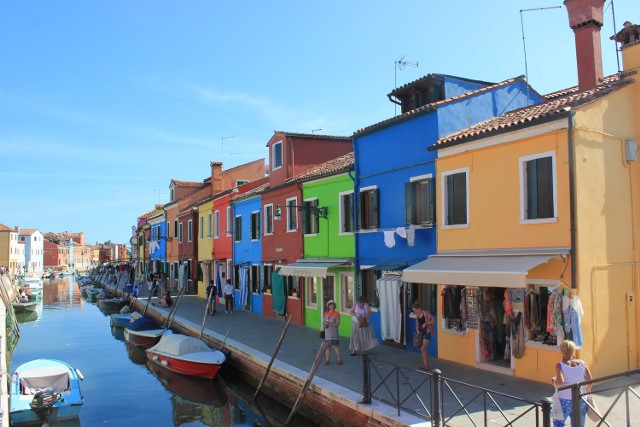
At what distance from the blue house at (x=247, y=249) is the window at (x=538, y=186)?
14.1 metres

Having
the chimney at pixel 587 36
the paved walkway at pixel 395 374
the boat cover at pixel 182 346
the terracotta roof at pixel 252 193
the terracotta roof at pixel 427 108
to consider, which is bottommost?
the boat cover at pixel 182 346

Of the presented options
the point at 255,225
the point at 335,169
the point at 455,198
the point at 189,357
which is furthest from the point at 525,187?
the point at 255,225

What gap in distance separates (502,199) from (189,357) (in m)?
10.4

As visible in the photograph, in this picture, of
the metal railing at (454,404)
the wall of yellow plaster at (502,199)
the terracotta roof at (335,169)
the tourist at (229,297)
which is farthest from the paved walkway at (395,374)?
the terracotta roof at (335,169)

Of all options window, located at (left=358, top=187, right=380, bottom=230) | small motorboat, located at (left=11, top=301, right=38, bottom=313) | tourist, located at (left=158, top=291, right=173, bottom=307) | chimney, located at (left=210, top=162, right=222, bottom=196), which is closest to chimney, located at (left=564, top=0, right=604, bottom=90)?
window, located at (left=358, top=187, right=380, bottom=230)

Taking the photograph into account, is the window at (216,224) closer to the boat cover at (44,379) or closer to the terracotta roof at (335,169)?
the terracotta roof at (335,169)

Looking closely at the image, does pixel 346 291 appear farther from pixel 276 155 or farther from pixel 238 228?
pixel 238 228

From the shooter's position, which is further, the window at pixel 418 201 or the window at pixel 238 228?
the window at pixel 238 228

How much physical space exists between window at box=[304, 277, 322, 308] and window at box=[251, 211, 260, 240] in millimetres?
5416

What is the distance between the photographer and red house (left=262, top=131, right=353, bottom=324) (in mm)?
20506

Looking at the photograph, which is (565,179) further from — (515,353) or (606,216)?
(515,353)

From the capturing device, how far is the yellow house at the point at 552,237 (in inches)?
398

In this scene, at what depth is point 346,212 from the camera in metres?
17.5

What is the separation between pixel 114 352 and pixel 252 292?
643 cm
